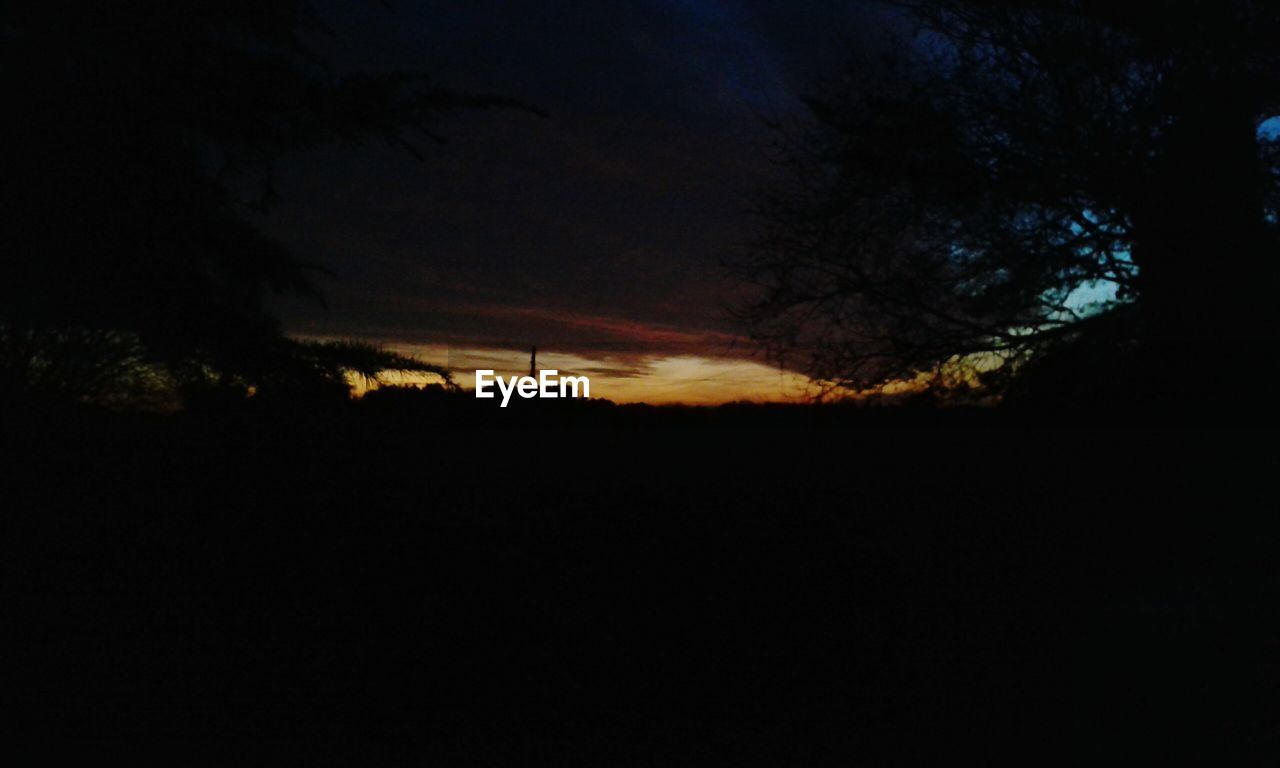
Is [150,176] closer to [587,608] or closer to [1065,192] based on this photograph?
[587,608]

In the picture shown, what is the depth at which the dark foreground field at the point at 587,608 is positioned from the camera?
4.42m

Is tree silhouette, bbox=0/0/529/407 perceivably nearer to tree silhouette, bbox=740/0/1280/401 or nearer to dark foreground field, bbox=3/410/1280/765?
dark foreground field, bbox=3/410/1280/765

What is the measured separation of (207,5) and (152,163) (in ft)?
2.52

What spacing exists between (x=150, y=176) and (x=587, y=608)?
2912mm

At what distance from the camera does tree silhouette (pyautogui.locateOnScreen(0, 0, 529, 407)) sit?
4.06 metres

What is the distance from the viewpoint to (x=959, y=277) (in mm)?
10984

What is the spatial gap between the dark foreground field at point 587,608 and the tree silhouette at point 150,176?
60cm

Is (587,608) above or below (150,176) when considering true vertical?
below

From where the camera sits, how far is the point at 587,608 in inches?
219

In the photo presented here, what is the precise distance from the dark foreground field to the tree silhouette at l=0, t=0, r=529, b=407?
600mm

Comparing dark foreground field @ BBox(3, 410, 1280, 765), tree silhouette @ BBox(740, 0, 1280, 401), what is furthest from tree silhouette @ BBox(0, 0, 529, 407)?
tree silhouette @ BBox(740, 0, 1280, 401)

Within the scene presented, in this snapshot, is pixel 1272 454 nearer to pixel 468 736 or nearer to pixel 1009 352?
pixel 1009 352

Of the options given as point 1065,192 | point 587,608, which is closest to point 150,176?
point 587,608

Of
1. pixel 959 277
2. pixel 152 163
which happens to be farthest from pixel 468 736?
pixel 959 277
